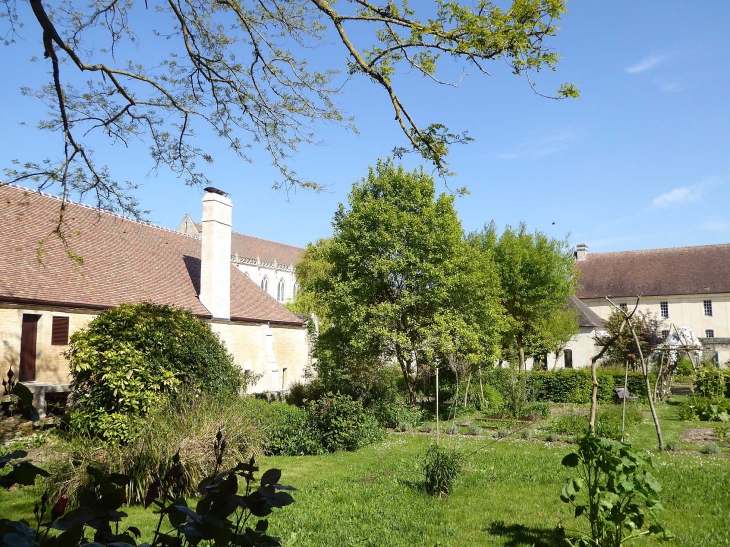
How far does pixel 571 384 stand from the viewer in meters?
23.0

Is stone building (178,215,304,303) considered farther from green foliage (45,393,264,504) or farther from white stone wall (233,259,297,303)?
green foliage (45,393,264,504)

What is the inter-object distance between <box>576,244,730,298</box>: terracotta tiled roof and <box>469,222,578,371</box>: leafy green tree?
18.0 metres

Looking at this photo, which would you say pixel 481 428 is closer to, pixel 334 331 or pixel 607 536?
pixel 334 331

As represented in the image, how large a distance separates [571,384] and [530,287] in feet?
24.4

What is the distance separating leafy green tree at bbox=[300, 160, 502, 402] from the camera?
1753 cm

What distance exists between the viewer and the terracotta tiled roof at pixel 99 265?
576 inches

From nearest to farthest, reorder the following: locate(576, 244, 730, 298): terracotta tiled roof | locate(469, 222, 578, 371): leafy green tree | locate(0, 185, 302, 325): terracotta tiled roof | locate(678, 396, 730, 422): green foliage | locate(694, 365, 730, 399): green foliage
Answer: locate(0, 185, 302, 325): terracotta tiled roof → locate(678, 396, 730, 422): green foliage → locate(694, 365, 730, 399): green foliage → locate(469, 222, 578, 371): leafy green tree → locate(576, 244, 730, 298): terracotta tiled roof

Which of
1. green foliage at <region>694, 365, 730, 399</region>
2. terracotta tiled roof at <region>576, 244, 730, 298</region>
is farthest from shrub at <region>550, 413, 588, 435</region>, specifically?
terracotta tiled roof at <region>576, 244, 730, 298</region>

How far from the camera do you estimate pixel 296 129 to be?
23.1 ft

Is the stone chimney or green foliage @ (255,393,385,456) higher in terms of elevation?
the stone chimney

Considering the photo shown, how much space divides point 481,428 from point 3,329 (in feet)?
43.1

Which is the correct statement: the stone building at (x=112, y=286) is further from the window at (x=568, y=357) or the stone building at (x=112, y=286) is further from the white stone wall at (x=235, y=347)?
the window at (x=568, y=357)

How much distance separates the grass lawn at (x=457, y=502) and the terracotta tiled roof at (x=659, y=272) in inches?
1483

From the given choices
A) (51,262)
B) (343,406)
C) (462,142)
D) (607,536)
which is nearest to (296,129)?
(462,142)
